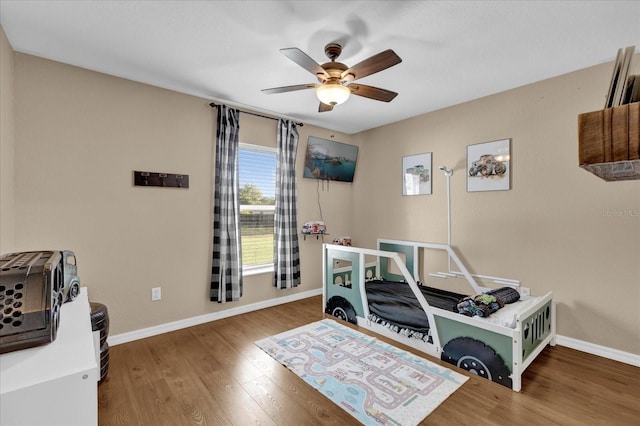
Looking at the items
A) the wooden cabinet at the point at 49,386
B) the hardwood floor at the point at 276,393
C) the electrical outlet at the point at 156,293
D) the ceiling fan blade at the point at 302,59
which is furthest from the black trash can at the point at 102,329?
the ceiling fan blade at the point at 302,59

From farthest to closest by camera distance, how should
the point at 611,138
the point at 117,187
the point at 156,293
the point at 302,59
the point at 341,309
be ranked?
the point at 341,309 < the point at 156,293 < the point at 117,187 < the point at 302,59 < the point at 611,138

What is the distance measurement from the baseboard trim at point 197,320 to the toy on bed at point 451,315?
0.68 m

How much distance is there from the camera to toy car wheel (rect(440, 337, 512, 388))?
202cm

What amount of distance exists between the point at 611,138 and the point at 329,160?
3.98 meters

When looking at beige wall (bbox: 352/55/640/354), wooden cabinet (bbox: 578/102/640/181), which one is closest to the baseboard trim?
beige wall (bbox: 352/55/640/354)

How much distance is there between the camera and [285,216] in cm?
371

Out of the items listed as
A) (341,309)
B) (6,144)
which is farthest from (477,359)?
(6,144)

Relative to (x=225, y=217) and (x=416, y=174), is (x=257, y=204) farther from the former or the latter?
(x=416, y=174)

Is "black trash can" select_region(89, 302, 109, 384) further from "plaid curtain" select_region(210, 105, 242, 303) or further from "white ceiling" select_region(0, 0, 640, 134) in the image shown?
"white ceiling" select_region(0, 0, 640, 134)

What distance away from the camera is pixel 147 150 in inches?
111

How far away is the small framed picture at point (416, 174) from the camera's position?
3.64m

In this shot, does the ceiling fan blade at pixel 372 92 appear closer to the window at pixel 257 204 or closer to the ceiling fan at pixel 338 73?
the ceiling fan at pixel 338 73

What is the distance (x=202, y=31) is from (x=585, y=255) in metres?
3.43

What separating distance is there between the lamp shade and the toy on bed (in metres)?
1.31
